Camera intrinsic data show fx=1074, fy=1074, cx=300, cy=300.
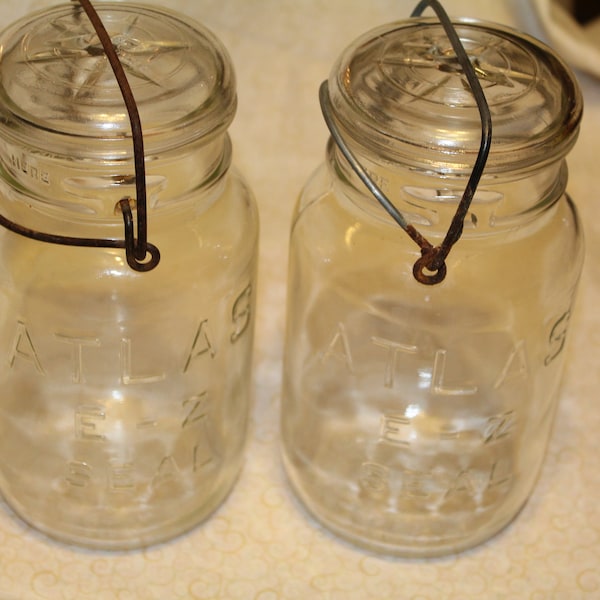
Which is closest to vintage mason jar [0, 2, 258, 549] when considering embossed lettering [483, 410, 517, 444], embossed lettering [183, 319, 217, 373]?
embossed lettering [183, 319, 217, 373]

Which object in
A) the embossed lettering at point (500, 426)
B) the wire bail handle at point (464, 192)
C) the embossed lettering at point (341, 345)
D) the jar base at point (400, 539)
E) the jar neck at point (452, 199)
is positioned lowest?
the jar base at point (400, 539)

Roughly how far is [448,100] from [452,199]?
2.1 inches

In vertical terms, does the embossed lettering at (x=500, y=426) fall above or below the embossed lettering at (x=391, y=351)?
below

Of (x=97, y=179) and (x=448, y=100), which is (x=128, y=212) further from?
(x=448, y=100)

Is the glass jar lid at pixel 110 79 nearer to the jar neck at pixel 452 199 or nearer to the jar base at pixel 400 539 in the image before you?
the jar neck at pixel 452 199

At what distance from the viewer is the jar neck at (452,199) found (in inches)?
23.3

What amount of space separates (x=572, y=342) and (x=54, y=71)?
0.51 meters

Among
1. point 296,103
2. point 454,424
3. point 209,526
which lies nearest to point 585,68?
point 296,103

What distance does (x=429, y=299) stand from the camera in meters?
0.67

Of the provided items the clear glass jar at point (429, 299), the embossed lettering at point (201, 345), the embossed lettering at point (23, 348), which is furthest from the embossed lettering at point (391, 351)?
the embossed lettering at point (23, 348)

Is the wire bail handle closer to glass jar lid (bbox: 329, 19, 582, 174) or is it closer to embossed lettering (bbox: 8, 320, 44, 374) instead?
glass jar lid (bbox: 329, 19, 582, 174)

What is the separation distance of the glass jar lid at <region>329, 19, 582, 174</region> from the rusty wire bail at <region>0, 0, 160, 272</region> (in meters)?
0.12

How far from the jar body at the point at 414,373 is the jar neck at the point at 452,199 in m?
0.02

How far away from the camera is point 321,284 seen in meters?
0.69
